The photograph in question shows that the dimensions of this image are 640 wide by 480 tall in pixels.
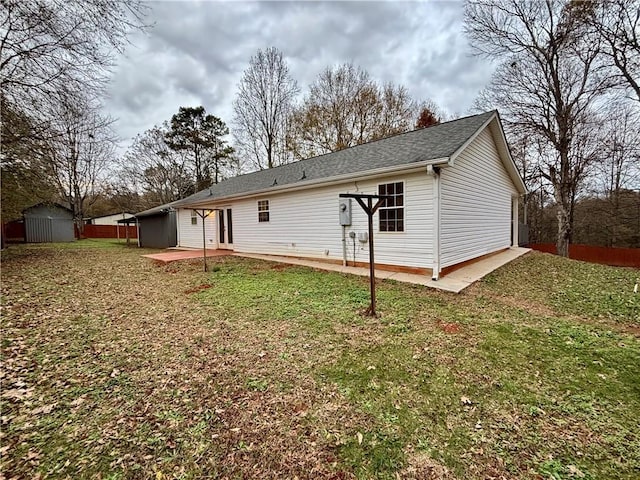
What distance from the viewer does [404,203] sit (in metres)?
7.63

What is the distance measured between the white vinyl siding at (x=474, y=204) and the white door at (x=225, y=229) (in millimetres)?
10272

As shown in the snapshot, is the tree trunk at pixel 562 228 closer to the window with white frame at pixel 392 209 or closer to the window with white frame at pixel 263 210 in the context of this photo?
the window with white frame at pixel 392 209

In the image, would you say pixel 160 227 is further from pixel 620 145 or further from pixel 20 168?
pixel 620 145

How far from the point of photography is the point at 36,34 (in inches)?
252

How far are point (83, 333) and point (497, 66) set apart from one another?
19.2 meters

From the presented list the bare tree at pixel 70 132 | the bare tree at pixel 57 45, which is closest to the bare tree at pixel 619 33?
the bare tree at pixel 57 45

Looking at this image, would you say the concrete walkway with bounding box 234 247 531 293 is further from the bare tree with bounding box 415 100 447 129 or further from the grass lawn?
the bare tree with bounding box 415 100 447 129

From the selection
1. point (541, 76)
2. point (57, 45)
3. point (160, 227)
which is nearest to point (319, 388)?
point (57, 45)

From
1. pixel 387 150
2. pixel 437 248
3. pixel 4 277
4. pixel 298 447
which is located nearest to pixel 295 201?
pixel 387 150

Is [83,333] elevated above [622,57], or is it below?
below

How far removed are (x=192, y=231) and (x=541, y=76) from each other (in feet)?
66.2

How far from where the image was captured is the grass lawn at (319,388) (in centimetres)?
210

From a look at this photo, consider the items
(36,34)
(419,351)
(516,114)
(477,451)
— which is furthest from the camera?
(516,114)

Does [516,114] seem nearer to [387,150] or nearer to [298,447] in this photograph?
[387,150]
